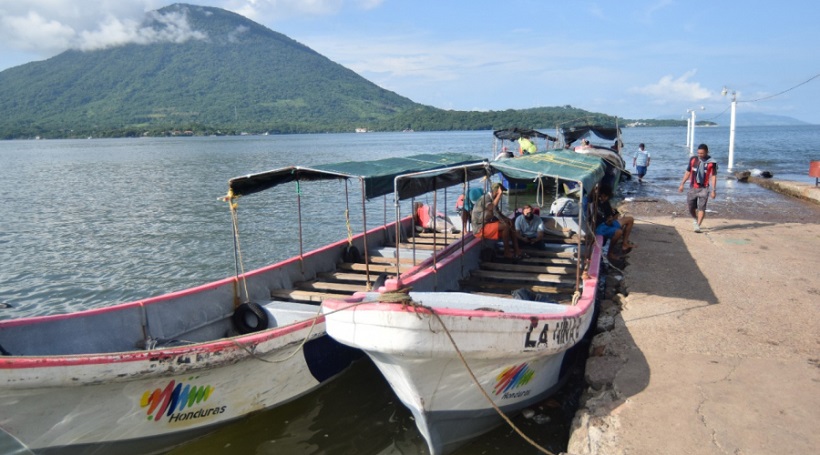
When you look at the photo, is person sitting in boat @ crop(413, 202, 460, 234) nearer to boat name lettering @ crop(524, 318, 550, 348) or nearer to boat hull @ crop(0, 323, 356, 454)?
boat hull @ crop(0, 323, 356, 454)

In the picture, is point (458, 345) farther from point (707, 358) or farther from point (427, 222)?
point (427, 222)

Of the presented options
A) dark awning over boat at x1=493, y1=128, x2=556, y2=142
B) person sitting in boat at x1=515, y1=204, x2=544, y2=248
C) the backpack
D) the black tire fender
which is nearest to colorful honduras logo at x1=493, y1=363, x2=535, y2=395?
the black tire fender

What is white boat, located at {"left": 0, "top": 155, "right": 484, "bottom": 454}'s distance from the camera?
4.88 m

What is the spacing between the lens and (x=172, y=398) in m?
5.59

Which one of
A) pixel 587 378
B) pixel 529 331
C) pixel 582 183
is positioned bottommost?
pixel 587 378

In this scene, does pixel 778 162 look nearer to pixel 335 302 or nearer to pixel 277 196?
pixel 277 196

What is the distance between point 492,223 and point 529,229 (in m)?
0.89

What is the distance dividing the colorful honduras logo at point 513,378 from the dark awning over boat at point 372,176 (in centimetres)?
234

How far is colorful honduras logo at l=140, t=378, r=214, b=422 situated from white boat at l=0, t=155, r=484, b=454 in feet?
0.04

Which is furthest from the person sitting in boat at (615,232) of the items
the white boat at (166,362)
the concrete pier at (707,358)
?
the white boat at (166,362)

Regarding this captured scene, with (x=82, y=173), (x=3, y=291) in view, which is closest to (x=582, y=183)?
(x=3, y=291)

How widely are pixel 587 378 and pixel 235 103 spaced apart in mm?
189463

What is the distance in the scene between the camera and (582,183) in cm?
718

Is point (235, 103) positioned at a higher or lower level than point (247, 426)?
higher
